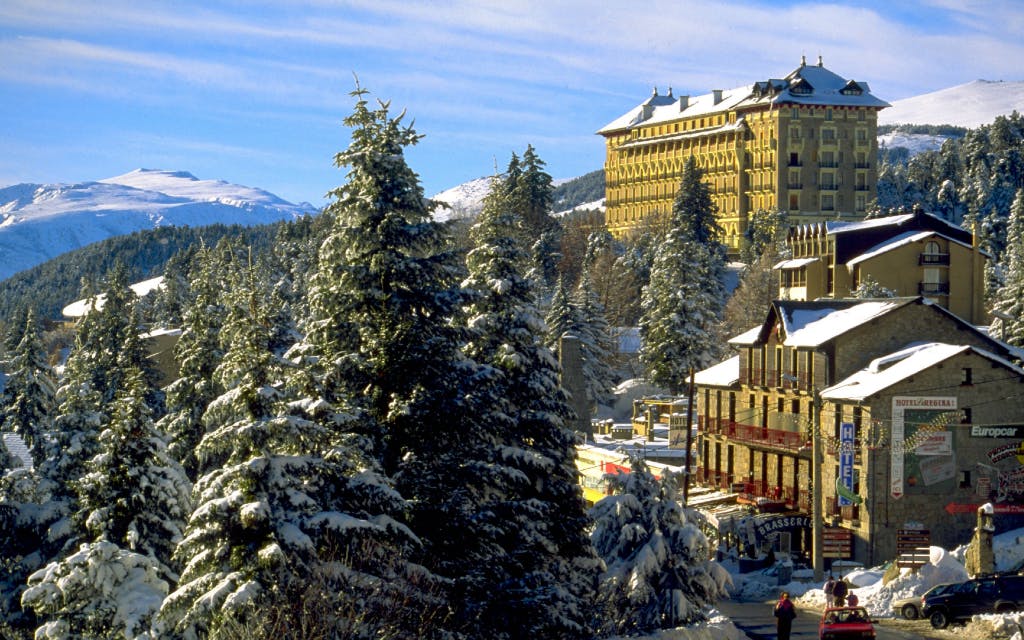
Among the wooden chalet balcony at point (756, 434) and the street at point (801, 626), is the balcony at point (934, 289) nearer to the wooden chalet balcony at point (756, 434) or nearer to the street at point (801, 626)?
the wooden chalet balcony at point (756, 434)

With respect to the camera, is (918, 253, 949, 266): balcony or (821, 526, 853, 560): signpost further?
(918, 253, 949, 266): balcony

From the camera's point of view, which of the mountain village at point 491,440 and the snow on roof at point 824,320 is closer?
the mountain village at point 491,440

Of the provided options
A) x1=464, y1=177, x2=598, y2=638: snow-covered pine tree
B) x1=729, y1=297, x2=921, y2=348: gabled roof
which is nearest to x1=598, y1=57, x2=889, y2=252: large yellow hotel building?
x1=729, y1=297, x2=921, y2=348: gabled roof

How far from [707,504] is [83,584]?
39.9 metres

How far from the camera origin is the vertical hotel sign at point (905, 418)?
50.2m

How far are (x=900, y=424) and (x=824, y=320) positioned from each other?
905 cm

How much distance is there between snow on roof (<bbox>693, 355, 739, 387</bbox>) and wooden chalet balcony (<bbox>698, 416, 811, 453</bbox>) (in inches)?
75.8

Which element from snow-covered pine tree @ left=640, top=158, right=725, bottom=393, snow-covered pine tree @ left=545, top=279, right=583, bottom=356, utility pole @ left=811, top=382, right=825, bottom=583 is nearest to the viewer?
utility pole @ left=811, top=382, right=825, bottom=583

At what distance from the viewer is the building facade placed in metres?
81.8

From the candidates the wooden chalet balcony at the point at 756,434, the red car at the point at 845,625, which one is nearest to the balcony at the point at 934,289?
the wooden chalet balcony at the point at 756,434

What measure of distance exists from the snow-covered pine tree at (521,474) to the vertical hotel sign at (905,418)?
20786mm

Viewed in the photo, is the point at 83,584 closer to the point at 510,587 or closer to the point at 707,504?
the point at 510,587

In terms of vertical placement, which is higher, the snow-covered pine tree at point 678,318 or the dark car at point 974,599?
the snow-covered pine tree at point 678,318

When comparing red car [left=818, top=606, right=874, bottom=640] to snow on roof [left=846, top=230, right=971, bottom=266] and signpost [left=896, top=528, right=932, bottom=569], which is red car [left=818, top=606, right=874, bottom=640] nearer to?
signpost [left=896, top=528, right=932, bottom=569]
